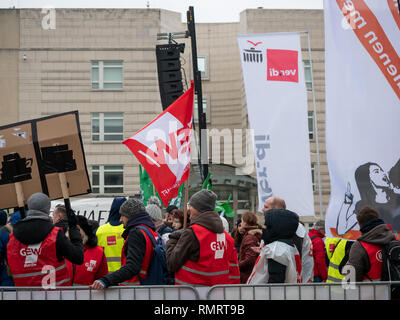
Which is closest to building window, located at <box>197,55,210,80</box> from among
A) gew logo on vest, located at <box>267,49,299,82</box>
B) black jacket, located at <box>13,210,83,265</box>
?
gew logo on vest, located at <box>267,49,299,82</box>

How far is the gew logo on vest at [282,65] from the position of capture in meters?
12.0

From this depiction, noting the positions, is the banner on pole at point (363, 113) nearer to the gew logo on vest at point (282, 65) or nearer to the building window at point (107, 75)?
the gew logo on vest at point (282, 65)

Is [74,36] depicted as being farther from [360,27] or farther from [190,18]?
[360,27]

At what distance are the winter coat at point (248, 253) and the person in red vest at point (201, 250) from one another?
64.0 inches

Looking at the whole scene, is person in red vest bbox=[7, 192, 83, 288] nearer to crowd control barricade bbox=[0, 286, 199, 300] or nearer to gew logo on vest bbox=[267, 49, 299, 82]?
crowd control barricade bbox=[0, 286, 199, 300]

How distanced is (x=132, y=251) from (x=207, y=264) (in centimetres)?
68

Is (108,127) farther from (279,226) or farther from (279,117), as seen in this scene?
(279,226)

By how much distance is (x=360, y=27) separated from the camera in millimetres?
6301

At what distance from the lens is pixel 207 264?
17.9 feet

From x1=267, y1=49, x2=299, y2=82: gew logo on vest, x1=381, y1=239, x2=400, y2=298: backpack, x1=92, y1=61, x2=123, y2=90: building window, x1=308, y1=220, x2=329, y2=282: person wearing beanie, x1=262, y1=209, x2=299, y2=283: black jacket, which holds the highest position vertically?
x1=92, y1=61, x2=123, y2=90: building window

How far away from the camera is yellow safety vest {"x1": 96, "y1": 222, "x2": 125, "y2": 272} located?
7605 mm

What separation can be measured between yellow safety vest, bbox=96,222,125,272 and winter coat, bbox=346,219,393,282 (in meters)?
3.06

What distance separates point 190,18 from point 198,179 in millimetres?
16322

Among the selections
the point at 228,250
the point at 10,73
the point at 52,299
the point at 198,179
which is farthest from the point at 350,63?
the point at 10,73
